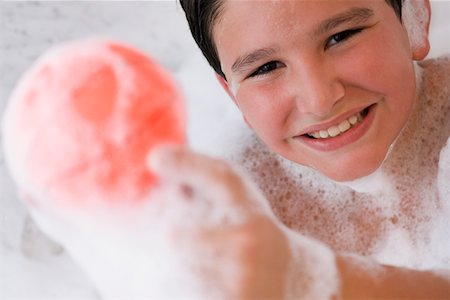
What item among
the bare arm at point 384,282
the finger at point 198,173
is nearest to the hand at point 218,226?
the finger at point 198,173

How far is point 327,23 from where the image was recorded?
2.79 ft

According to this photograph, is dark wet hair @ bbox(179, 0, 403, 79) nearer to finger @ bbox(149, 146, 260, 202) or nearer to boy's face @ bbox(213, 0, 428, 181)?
boy's face @ bbox(213, 0, 428, 181)

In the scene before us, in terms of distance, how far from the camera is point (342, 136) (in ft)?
3.29

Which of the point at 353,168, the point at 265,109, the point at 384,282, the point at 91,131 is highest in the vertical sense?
the point at 91,131

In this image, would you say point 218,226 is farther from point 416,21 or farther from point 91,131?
point 416,21

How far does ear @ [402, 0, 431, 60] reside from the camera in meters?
1.09

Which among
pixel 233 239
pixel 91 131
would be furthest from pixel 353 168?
pixel 91 131

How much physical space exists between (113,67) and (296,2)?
311 millimetres

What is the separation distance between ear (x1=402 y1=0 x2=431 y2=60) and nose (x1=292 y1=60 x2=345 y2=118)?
265 millimetres

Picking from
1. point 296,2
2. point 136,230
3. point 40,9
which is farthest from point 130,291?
point 40,9

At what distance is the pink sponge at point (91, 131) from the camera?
2.07ft

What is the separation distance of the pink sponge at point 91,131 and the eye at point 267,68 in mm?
287

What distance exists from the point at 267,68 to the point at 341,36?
118 mm

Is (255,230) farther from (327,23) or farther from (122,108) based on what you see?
(327,23)
